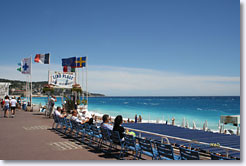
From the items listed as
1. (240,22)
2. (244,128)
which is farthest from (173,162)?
(240,22)

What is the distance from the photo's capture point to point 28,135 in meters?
8.23

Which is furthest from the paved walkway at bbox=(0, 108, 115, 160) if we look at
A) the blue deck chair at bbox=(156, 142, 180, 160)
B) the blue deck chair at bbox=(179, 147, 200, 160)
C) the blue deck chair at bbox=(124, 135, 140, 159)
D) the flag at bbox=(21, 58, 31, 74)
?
the flag at bbox=(21, 58, 31, 74)

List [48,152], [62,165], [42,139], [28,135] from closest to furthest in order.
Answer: [62,165] → [48,152] → [42,139] → [28,135]

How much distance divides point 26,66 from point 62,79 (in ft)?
21.2

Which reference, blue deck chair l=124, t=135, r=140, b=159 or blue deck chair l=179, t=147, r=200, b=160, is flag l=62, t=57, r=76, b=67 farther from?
blue deck chair l=179, t=147, r=200, b=160

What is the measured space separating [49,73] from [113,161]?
12.6m

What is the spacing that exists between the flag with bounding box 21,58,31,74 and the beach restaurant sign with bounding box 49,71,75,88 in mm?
5623

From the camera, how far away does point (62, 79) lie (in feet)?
54.9

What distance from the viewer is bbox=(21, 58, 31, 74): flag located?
21.0 m

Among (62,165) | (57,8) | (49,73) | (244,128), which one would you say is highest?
(57,8)

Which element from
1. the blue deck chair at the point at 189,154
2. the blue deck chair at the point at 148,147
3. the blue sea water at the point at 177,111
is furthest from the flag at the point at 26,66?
the blue deck chair at the point at 189,154

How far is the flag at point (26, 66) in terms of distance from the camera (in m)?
21.0

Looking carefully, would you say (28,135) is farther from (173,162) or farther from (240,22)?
(240,22)

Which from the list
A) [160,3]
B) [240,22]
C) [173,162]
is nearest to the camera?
[173,162]
